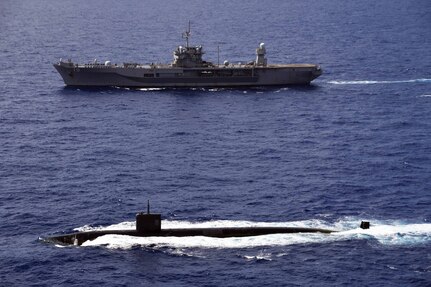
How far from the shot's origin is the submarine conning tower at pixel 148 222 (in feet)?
420

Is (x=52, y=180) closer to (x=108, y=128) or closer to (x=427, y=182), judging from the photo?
(x=108, y=128)

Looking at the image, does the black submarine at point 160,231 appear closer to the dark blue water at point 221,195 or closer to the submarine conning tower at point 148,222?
the submarine conning tower at point 148,222

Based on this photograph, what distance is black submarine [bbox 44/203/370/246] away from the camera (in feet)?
→ 420

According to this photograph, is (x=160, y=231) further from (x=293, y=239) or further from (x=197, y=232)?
(x=293, y=239)

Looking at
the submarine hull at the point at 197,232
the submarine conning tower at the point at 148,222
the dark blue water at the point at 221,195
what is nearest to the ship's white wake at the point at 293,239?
the dark blue water at the point at 221,195

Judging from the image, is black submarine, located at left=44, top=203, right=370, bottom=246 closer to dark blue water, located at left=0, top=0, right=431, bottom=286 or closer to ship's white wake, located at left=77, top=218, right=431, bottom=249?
ship's white wake, located at left=77, top=218, right=431, bottom=249

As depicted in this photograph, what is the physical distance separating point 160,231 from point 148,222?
232 centimetres

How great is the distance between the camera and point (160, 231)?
130 m

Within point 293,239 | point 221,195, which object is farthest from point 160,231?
point 221,195

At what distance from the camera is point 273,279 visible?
115438mm

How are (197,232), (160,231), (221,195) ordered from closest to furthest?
(160,231), (197,232), (221,195)

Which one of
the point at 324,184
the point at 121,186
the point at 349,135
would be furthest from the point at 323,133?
the point at 121,186

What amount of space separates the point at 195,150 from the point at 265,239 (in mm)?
48574

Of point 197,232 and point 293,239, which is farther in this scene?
point 197,232
